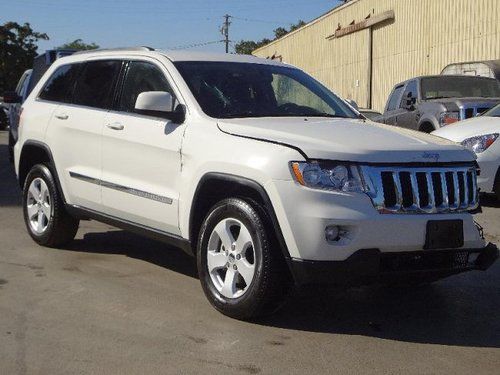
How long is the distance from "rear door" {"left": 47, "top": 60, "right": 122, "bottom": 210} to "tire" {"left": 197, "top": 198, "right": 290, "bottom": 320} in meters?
1.57

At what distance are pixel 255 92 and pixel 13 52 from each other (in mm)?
75906

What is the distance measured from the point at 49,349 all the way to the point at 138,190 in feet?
5.61

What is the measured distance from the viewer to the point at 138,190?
5891 mm

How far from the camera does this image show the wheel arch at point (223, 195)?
475cm

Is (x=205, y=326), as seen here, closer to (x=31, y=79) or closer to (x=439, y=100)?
(x=439, y=100)

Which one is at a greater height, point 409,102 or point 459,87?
point 459,87

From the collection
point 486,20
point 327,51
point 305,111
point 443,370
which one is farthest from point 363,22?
point 443,370

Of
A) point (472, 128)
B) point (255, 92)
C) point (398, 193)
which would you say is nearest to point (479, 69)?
point (472, 128)

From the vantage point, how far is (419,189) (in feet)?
15.8

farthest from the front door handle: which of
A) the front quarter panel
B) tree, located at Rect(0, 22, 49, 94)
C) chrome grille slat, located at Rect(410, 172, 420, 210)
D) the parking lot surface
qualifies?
tree, located at Rect(0, 22, 49, 94)

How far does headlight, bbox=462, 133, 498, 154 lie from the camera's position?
9859 mm

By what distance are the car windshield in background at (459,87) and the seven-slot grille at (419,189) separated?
9.20m

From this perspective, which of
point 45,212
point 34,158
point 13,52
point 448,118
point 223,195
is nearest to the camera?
point 223,195

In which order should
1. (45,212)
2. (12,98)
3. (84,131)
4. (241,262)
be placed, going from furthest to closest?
(12,98), (45,212), (84,131), (241,262)
